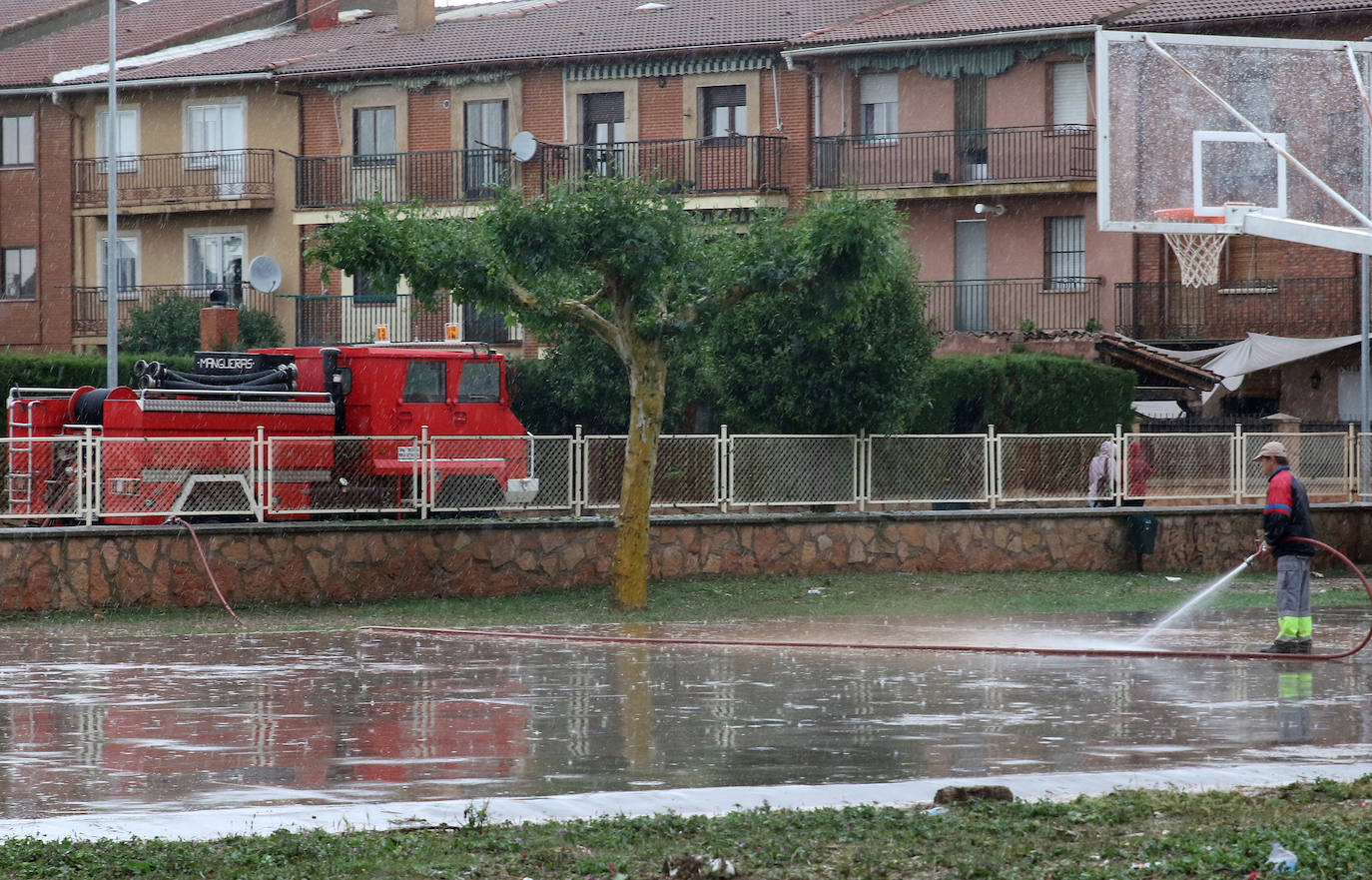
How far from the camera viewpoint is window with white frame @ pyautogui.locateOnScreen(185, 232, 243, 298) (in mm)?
40562

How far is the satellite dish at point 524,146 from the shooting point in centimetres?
3653

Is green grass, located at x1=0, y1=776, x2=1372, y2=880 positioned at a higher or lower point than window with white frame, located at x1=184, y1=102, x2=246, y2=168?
lower

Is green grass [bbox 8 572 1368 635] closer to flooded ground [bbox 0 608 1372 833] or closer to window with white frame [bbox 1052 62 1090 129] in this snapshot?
flooded ground [bbox 0 608 1372 833]

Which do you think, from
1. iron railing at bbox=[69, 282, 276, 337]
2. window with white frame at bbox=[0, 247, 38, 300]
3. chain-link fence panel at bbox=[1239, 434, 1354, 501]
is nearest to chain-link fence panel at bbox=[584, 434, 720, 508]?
chain-link fence panel at bbox=[1239, 434, 1354, 501]

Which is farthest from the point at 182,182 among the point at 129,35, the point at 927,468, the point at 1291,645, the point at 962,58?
the point at 1291,645

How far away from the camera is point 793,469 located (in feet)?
73.0

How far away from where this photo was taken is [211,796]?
8.34 metres

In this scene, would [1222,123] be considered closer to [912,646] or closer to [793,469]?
[912,646]

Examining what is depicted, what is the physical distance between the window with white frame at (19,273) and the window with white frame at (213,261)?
3989 mm

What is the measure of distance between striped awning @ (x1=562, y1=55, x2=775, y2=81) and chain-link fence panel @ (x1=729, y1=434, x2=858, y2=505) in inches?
632

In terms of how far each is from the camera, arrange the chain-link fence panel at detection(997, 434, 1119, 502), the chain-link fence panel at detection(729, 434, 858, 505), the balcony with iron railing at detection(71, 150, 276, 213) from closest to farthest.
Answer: the chain-link fence panel at detection(729, 434, 858, 505) → the chain-link fence panel at detection(997, 434, 1119, 502) → the balcony with iron railing at detection(71, 150, 276, 213)

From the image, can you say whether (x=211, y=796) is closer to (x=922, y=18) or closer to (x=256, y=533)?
(x=256, y=533)

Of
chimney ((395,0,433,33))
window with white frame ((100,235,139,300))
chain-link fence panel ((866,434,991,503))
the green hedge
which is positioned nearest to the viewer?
chain-link fence panel ((866,434,991,503))

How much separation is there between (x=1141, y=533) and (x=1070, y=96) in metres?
14.2
